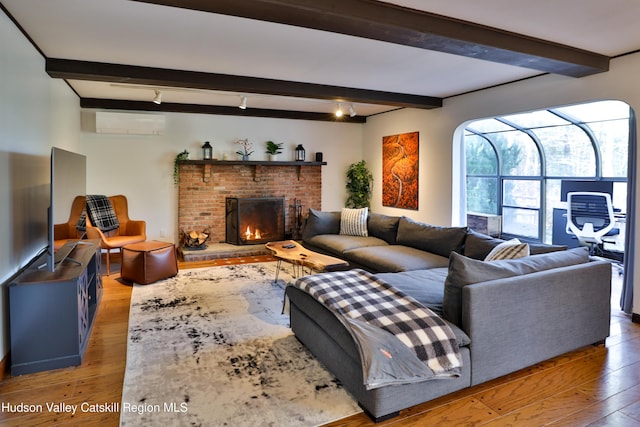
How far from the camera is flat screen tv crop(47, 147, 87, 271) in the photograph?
283cm

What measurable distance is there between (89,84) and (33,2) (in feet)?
7.99

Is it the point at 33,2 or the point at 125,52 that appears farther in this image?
the point at 125,52

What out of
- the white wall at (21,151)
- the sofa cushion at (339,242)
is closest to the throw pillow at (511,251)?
the sofa cushion at (339,242)

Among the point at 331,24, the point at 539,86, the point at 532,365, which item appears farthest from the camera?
the point at 539,86

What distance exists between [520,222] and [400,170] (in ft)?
9.06

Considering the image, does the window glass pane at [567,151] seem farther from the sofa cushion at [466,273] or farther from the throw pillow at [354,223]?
the sofa cushion at [466,273]

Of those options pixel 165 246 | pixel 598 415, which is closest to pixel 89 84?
pixel 165 246

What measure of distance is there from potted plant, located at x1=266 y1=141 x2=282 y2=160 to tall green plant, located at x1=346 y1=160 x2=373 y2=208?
1.42 m

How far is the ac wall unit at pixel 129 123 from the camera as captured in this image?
567cm

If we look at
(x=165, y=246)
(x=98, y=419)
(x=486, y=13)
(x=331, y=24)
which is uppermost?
(x=486, y=13)

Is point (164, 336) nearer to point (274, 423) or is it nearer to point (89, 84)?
point (274, 423)

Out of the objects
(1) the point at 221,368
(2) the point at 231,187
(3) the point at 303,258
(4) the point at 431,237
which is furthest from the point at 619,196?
(1) the point at 221,368

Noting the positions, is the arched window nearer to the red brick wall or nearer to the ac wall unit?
the red brick wall

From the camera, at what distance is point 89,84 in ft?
15.8
